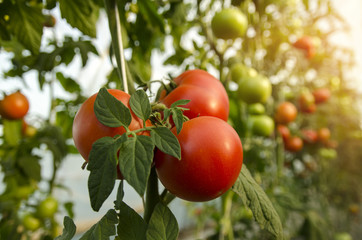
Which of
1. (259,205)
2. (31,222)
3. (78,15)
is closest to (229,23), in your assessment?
(78,15)

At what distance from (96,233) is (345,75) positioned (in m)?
2.19

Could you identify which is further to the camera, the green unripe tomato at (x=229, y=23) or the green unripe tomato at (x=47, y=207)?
the green unripe tomato at (x=47, y=207)

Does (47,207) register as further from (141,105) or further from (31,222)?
(141,105)

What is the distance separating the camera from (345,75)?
1.96 metres

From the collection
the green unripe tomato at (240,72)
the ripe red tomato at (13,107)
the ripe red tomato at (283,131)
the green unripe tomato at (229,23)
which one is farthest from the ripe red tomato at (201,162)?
the ripe red tomato at (283,131)

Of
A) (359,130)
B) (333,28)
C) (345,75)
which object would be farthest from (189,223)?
(333,28)

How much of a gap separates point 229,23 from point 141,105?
0.55m

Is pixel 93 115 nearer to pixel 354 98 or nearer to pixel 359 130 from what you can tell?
pixel 359 130

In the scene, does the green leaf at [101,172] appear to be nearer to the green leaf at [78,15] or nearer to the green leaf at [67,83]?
the green leaf at [78,15]

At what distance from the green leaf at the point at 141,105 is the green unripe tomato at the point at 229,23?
539 mm

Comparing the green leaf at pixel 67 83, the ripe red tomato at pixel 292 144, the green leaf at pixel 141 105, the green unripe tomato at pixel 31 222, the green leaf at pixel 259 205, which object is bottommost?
the ripe red tomato at pixel 292 144

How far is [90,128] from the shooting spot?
0.26 m

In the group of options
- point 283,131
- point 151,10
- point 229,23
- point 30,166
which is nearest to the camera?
point 151,10

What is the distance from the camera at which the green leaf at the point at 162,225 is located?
0.26m
